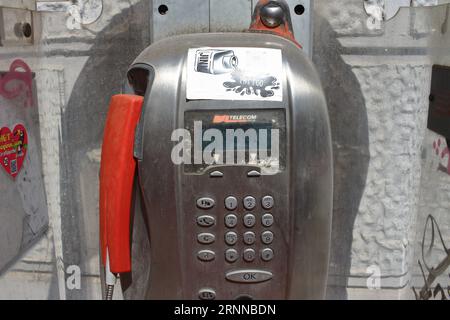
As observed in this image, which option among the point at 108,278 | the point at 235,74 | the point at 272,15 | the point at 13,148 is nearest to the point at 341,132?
the point at 272,15

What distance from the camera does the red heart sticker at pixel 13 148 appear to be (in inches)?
43.0

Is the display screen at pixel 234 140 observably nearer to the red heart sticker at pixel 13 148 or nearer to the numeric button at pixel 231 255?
the numeric button at pixel 231 255

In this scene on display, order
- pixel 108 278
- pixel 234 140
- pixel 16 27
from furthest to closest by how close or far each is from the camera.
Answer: pixel 16 27
pixel 108 278
pixel 234 140

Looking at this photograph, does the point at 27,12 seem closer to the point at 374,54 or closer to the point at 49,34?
the point at 49,34

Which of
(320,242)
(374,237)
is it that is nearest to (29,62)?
(320,242)

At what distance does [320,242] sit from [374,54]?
552 mm

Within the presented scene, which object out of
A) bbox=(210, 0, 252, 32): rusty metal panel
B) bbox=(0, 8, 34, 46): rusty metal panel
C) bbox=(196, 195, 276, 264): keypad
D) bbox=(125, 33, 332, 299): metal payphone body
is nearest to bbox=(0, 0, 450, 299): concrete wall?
bbox=(0, 8, 34, 46): rusty metal panel

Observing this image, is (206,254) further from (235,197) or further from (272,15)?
(272,15)

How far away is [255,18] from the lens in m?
1.02

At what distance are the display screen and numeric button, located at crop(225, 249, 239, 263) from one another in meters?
0.16

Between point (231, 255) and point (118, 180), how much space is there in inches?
10.3

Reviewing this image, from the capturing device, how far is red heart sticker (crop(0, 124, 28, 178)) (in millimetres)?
1092

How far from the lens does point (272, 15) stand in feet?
3.26

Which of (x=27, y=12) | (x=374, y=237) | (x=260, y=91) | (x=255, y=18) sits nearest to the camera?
(x=260, y=91)
